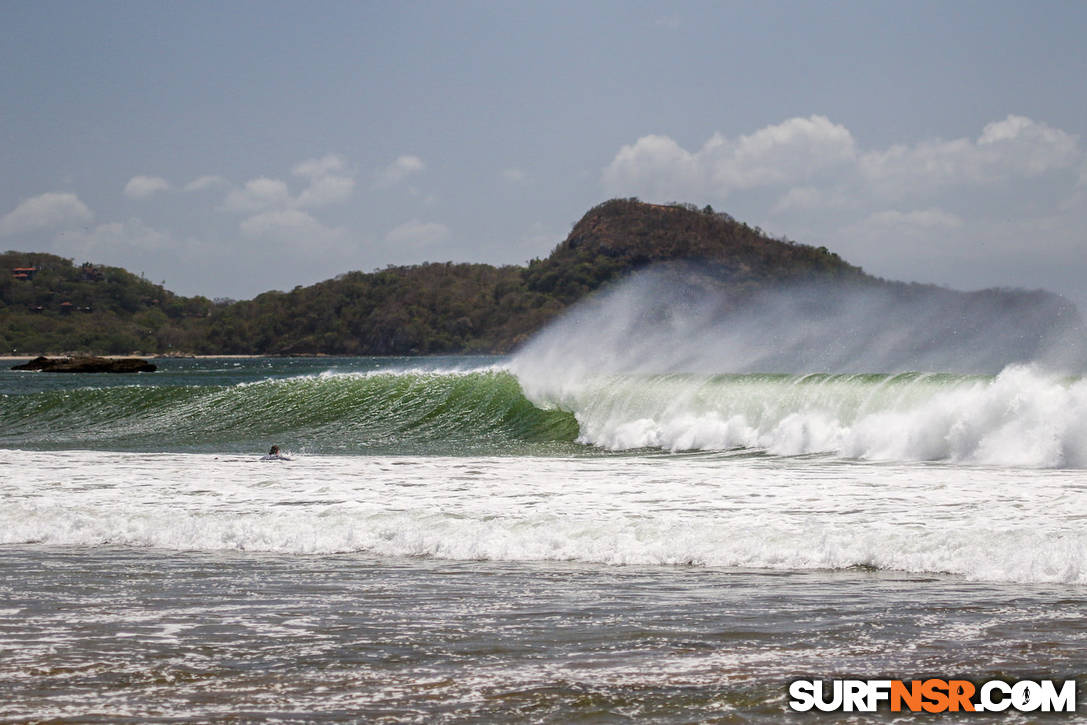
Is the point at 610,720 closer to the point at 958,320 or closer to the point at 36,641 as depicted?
the point at 36,641

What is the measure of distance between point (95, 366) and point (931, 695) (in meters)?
112

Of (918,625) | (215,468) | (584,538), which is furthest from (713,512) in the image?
(215,468)

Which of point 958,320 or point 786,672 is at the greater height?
point 958,320

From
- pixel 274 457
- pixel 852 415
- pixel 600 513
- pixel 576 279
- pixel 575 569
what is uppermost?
pixel 576 279

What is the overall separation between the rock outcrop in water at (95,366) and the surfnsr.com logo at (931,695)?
101719mm

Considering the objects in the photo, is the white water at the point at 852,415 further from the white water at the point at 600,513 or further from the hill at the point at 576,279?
the hill at the point at 576,279

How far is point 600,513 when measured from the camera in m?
11.6

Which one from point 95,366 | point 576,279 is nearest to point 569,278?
point 576,279

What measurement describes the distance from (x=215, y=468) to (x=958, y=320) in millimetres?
69471

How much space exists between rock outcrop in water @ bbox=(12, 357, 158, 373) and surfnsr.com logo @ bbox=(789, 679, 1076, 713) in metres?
102

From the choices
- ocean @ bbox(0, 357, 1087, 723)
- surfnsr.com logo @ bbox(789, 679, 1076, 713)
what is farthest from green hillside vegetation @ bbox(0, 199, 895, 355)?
surfnsr.com logo @ bbox(789, 679, 1076, 713)

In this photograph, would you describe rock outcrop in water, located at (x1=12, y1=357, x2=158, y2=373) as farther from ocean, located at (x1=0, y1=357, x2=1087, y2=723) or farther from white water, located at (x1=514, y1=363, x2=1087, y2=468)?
ocean, located at (x1=0, y1=357, x2=1087, y2=723)

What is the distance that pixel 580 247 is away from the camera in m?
172

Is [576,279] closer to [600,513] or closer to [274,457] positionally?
[274,457]
